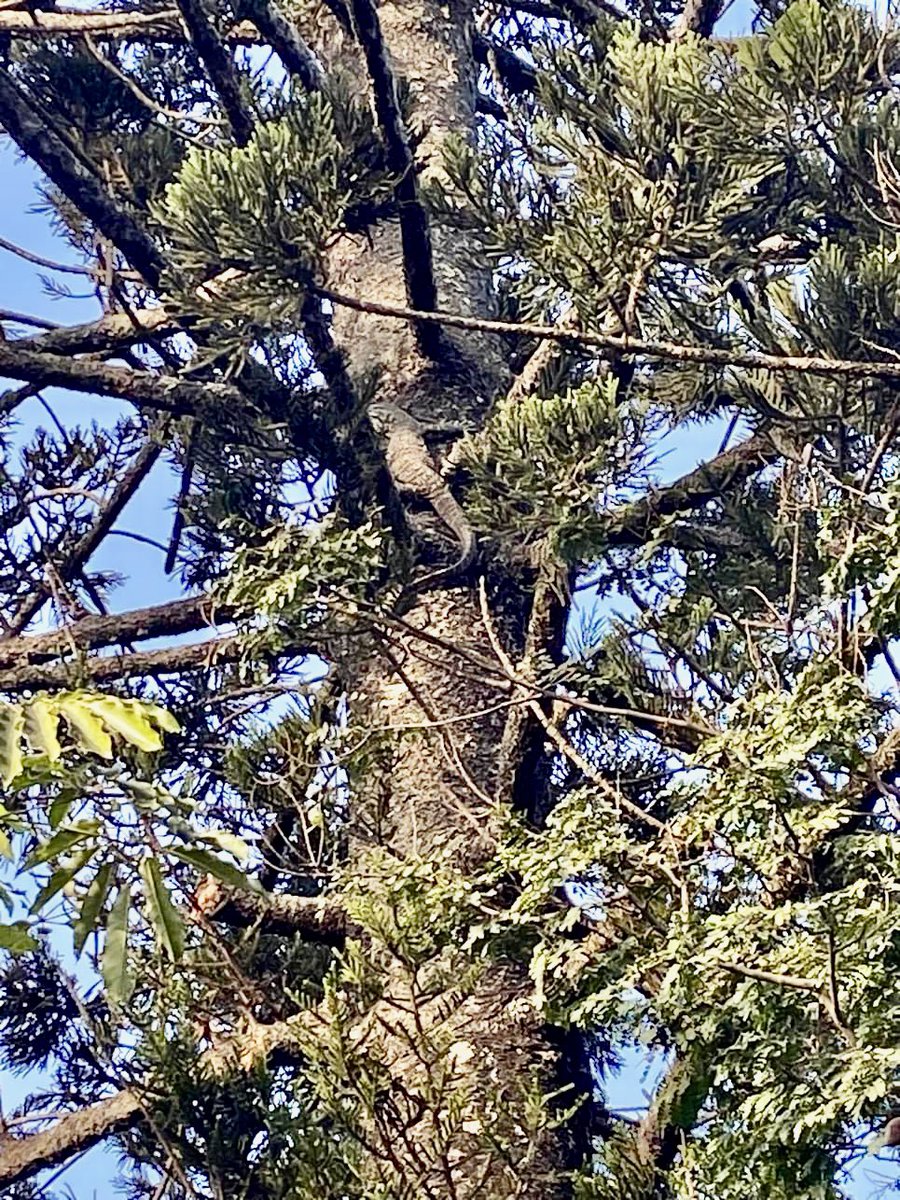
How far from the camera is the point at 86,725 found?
134 cm

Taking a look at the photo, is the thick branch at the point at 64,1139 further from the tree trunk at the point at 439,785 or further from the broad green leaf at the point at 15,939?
the broad green leaf at the point at 15,939

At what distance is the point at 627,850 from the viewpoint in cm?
219

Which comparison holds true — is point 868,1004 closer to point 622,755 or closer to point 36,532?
point 622,755

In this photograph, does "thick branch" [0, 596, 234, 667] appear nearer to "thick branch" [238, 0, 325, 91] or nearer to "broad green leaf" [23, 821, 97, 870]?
"thick branch" [238, 0, 325, 91]

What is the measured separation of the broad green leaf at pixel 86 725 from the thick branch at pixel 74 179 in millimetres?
1794

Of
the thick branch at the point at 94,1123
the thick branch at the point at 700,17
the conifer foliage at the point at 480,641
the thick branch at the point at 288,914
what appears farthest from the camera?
the thick branch at the point at 700,17

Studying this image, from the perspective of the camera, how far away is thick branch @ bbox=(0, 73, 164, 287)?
3.03 meters

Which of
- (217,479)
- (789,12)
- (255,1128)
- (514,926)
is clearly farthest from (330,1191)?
(789,12)

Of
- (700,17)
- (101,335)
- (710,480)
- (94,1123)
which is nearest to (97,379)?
(101,335)

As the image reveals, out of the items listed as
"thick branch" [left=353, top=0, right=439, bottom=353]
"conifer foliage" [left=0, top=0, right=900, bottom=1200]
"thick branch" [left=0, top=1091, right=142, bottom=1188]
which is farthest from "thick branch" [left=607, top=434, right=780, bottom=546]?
"thick branch" [left=0, top=1091, right=142, bottom=1188]

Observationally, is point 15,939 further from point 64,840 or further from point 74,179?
point 74,179

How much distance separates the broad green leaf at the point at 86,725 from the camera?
52.2 inches

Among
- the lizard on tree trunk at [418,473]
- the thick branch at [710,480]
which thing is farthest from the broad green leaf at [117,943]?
the thick branch at [710,480]

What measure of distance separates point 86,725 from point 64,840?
0.11 m
